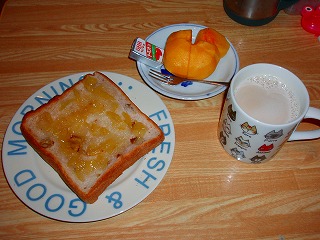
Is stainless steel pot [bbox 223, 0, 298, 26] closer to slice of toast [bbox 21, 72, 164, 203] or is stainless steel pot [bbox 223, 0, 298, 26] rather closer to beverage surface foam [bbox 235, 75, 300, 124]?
beverage surface foam [bbox 235, 75, 300, 124]

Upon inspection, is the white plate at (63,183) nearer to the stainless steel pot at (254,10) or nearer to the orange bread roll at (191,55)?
the orange bread roll at (191,55)

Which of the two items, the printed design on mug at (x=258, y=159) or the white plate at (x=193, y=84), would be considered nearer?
the printed design on mug at (x=258, y=159)

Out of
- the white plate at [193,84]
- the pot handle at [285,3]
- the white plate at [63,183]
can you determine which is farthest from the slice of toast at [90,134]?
the pot handle at [285,3]

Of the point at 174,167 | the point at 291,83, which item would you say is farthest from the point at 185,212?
the point at 291,83

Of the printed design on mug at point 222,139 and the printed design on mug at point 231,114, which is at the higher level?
the printed design on mug at point 231,114

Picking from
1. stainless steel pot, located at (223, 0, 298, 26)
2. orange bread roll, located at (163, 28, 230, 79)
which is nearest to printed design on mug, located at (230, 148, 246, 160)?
orange bread roll, located at (163, 28, 230, 79)

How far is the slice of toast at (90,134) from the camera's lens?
843 millimetres

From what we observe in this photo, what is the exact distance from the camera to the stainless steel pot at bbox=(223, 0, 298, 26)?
3.96 ft

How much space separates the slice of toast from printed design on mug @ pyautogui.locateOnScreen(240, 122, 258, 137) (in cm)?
23

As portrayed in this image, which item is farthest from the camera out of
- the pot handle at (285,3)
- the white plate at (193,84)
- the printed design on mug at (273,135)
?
the pot handle at (285,3)

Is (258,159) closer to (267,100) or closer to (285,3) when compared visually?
(267,100)

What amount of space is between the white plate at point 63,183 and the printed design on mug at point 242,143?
7.0 inches

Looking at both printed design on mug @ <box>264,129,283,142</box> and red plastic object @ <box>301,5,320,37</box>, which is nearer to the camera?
printed design on mug @ <box>264,129,283,142</box>

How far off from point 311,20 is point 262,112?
0.65 m
